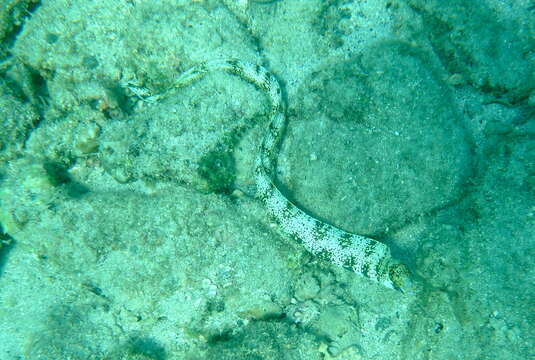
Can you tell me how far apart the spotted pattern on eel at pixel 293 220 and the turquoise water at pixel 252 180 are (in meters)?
0.21

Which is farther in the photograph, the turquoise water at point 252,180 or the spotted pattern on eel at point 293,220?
the spotted pattern on eel at point 293,220

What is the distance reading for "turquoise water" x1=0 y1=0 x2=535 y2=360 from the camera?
3.76 metres

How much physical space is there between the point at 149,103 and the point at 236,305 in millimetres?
3490

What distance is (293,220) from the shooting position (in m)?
4.30

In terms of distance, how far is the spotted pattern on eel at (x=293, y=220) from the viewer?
13.0 feet

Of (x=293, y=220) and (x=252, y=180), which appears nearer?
(x=293, y=220)

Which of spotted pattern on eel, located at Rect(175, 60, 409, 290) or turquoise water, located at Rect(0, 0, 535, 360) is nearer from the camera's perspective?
turquoise water, located at Rect(0, 0, 535, 360)

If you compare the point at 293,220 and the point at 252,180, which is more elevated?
the point at 252,180

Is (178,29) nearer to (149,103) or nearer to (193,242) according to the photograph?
(149,103)

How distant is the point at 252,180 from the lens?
15.8 feet

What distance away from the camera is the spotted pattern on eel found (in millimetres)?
3973

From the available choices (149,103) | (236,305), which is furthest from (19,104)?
Answer: (236,305)

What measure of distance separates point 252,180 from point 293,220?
3.34 feet

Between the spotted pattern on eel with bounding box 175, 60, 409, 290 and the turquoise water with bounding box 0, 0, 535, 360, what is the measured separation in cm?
21
